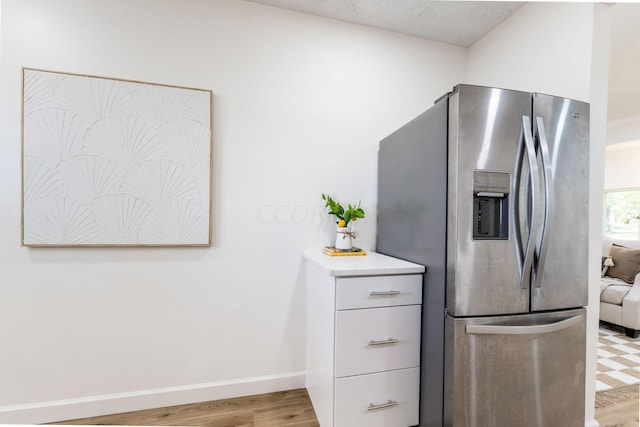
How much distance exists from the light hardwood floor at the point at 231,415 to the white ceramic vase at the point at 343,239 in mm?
1004

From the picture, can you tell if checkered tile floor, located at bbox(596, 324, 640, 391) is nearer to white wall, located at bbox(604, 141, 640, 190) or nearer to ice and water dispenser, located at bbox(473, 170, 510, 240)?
ice and water dispenser, located at bbox(473, 170, 510, 240)

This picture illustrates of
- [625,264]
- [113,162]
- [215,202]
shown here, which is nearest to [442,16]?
[215,202]

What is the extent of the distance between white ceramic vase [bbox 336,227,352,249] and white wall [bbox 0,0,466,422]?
0.56 ft

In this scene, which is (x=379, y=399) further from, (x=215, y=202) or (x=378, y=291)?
(x=215, y=202)

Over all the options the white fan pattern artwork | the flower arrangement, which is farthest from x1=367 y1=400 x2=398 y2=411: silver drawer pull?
the white fan pattern artwork

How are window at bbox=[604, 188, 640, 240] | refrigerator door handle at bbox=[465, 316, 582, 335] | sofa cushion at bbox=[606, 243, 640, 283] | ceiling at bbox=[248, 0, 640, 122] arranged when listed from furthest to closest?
window at bbox=[604, 188, 640, 240] < sofa cushion at bbox=[606, 243, 640, 283] < ceiling at bbox=[248, 0, 640, 122] < refrigerator door handle at bbox=[465, 316, 582, 335]

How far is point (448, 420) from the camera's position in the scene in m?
1.28

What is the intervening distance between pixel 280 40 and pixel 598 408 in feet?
10.2

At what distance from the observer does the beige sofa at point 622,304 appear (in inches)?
112

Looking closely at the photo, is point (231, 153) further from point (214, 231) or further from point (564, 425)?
point (564, 425)

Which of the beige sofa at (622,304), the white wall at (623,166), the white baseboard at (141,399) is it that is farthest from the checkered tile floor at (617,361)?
the white wall at (623,166)

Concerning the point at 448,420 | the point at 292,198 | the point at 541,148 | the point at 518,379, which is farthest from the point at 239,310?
the point at 541,148

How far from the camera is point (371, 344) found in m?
1.44

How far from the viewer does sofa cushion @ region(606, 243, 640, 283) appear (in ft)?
10.6
